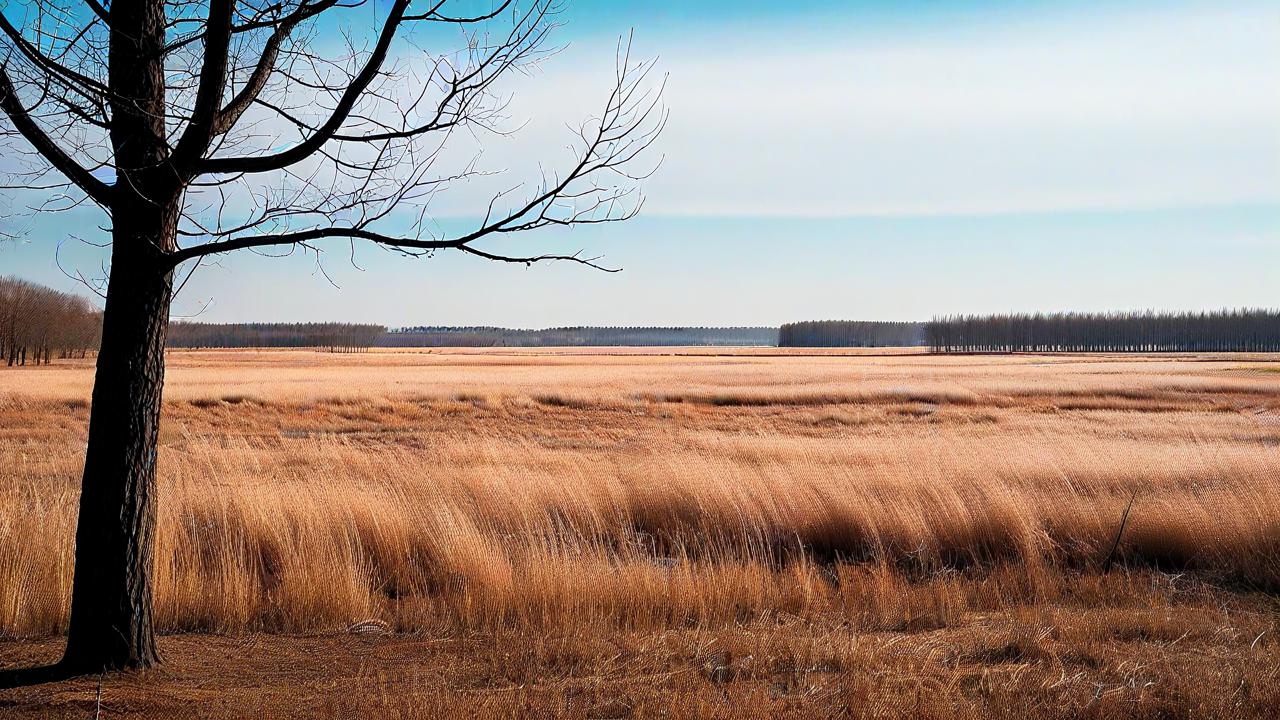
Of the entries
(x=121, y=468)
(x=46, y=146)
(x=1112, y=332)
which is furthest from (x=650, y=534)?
(x=1112, y=332)

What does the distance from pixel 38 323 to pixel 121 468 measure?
109531 millimetres

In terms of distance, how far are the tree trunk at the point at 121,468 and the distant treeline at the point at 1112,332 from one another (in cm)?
17895

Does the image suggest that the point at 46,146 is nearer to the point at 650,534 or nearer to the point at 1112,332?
the point at 650,534

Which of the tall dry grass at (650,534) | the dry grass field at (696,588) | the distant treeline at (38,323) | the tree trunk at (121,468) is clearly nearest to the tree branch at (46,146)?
the tree trunk at (121,468)

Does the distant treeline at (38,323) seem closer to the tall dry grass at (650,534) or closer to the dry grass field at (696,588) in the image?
the tall dry grass at (650,534)

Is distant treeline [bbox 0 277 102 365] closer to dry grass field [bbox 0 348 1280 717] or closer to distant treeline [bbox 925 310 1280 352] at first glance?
dry grass field [bbox 0 348 1280 717]

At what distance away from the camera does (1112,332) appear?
169125 mm

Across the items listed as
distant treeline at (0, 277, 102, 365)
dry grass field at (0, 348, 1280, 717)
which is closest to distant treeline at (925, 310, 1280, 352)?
distant treeline at (0, 277, 102, 365)

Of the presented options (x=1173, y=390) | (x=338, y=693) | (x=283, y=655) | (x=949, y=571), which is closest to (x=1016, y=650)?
(x=949, y=571)

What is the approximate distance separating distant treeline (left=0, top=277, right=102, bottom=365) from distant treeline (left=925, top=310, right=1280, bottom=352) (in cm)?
15243

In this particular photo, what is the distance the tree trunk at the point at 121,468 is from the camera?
15.7 ft

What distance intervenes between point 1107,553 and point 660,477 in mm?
5241

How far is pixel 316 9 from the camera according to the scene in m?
5.14

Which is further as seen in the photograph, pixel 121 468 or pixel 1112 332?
pixel 1112 332
